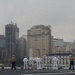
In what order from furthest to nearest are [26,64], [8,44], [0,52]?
1. [8,44]
2. [0,52]
3. [26,64]

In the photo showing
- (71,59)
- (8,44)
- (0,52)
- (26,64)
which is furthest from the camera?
(8,44)

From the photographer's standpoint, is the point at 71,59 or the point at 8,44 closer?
the point at 71,59

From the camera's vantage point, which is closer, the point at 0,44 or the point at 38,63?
the point at 38,63

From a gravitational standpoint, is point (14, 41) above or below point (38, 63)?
above

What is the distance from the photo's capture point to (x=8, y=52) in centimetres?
18712

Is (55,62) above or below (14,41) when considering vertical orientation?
below

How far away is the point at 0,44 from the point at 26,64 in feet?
474

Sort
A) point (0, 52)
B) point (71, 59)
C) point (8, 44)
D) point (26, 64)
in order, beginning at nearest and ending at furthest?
point (71, 59) → point (26, 64) → point (0, 52) → point (8, 44)

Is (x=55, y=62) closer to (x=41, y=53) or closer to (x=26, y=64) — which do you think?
(x=26, y=64)

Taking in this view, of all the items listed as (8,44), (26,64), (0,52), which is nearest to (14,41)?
(8,44)

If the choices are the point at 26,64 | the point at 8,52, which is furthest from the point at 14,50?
the point at 26,64

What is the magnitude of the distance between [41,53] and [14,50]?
16.3m

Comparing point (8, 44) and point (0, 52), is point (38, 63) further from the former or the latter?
point (8, 44)

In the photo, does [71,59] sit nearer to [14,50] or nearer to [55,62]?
[55,62]
